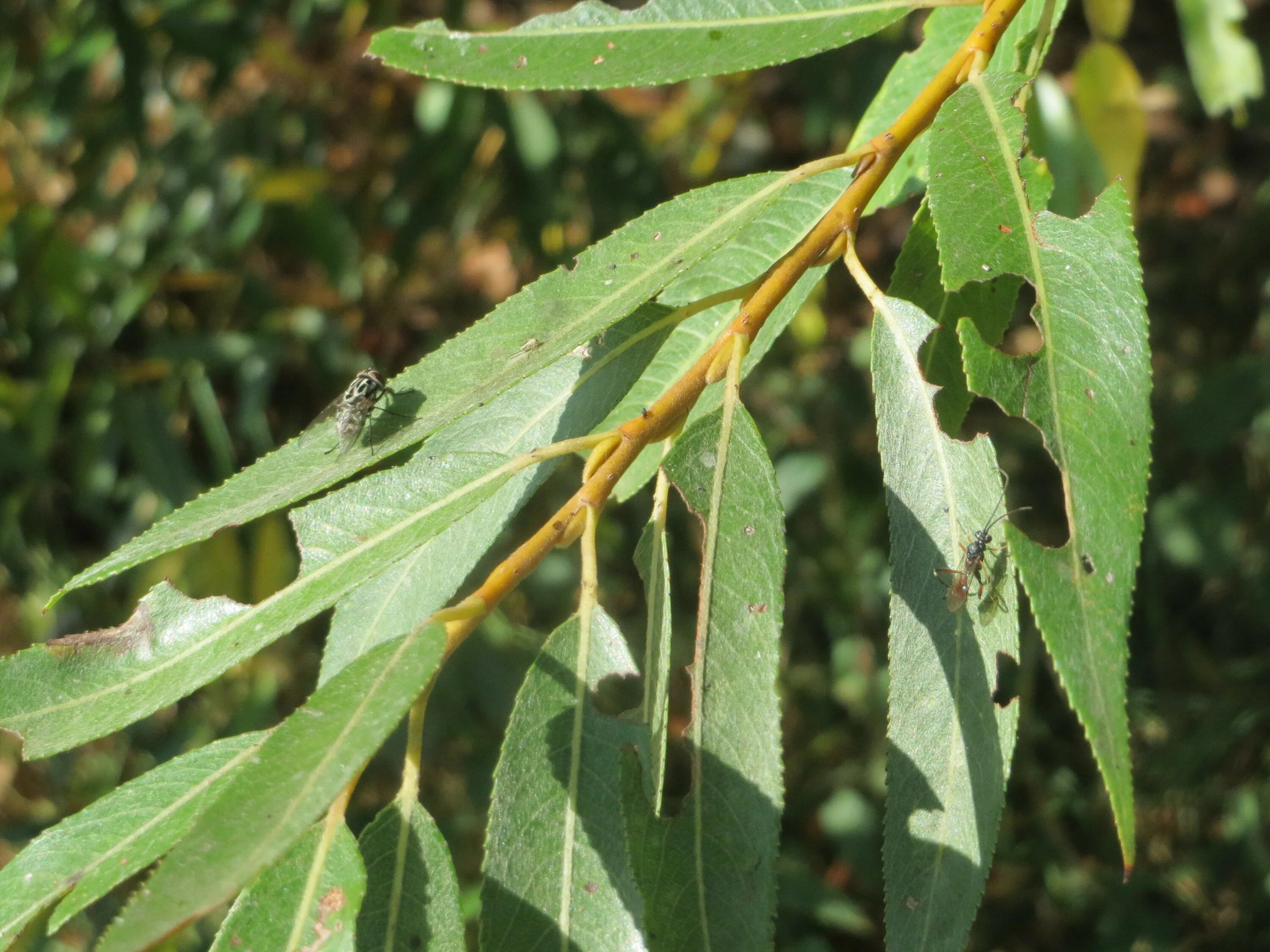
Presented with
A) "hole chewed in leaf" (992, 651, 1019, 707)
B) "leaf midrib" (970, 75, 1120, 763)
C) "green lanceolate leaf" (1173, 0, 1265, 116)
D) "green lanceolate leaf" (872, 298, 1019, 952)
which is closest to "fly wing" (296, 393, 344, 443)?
"green lanceolate leaf" (872, 298, 1019, 952)

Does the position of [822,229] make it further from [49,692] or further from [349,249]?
[349,249]

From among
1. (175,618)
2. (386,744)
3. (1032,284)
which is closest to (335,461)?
(175,618)

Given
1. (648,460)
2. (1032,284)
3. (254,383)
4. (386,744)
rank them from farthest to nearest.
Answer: (254,383) → (386,744) → (648,460) → (1032,284)

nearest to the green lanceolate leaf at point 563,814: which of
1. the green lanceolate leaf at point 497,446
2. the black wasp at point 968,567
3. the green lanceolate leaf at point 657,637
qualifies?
the green lanceolate leaf at point 657,637

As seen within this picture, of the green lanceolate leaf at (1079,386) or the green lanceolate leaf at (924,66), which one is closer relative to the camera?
the green lanceolate leaf at (1079,386)

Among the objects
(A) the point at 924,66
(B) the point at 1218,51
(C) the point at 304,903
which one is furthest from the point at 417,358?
(C) the point at 304,903

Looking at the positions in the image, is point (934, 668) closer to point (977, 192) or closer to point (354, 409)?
point (977, 192)

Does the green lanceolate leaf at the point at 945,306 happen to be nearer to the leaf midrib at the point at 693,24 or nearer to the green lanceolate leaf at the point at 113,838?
the leaf midrib at the point at 693,24
